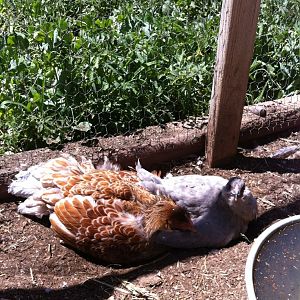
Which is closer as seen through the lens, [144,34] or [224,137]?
[224,137]

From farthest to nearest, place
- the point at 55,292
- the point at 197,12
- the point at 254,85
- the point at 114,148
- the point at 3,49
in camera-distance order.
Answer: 1. the point at 197,12
2. the point at 254,85
3. the point at 3,49
4. the point at 114,148
5. the point at 55,292

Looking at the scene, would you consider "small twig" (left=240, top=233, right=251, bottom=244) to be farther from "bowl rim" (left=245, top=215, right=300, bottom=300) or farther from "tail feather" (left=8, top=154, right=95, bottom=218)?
"tail feather" (left=8, top=154, right=95, bottom=218)

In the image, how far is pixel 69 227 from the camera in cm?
279

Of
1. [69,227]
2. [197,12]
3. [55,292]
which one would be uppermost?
[197,12]

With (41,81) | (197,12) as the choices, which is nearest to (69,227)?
(41,81)

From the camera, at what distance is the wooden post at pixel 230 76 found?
2.98 metres

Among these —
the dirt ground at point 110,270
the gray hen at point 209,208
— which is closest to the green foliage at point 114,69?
the dirt ground at point 110,270

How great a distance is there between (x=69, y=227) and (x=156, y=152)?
2.74 ft

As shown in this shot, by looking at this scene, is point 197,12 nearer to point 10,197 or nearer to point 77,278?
point 10,197

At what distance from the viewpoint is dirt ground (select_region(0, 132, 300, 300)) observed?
2.64 metres

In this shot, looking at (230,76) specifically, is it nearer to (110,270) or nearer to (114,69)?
(114,69)

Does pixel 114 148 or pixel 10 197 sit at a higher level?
pixel 114 148

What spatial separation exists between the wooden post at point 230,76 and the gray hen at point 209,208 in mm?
466

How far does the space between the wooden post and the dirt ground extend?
41 centimetres
